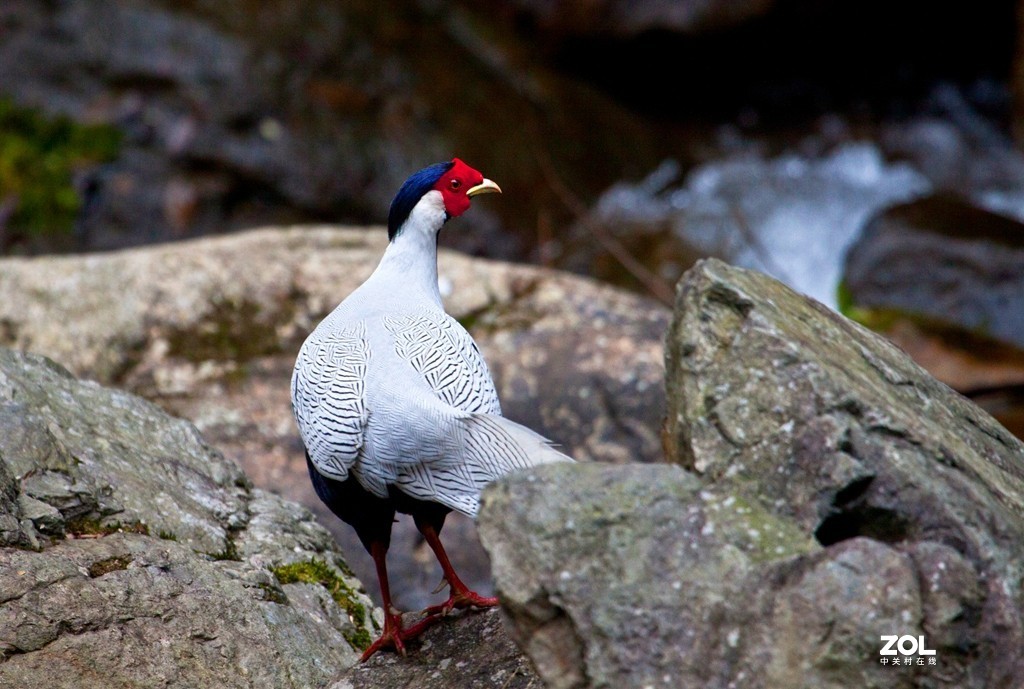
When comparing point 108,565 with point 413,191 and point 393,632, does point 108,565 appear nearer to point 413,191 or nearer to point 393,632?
point 393,632

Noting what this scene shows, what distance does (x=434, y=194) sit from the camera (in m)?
3.96

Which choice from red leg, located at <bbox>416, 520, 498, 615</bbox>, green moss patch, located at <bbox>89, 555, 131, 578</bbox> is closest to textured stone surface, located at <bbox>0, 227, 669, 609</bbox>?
red leg, located at <bbox>416, 520, 498, 615</bbox>

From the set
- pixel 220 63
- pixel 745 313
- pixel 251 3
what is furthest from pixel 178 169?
pixel 745 313

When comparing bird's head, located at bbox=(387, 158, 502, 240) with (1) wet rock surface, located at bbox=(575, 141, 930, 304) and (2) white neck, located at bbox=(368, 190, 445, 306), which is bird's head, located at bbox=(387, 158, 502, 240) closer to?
(2) white neck, located at bbox=(368, 190, 445, 306)

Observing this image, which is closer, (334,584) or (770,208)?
(334,584)

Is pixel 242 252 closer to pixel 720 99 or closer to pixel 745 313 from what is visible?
pixel 745 313

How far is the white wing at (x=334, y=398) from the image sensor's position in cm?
310

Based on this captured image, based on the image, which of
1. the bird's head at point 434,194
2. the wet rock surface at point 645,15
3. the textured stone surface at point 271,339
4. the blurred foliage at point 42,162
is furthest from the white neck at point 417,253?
the wet rock surface at point 645,15

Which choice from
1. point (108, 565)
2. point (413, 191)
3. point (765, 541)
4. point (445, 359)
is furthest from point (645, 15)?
point (765, 541)

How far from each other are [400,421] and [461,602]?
81 centimetres

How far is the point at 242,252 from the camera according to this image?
6137mm

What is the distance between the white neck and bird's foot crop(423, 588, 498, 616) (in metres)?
1.07

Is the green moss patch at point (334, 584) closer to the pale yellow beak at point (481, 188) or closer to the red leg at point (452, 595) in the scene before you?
the red leg at point (452, 595)

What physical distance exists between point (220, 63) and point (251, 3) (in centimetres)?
82
